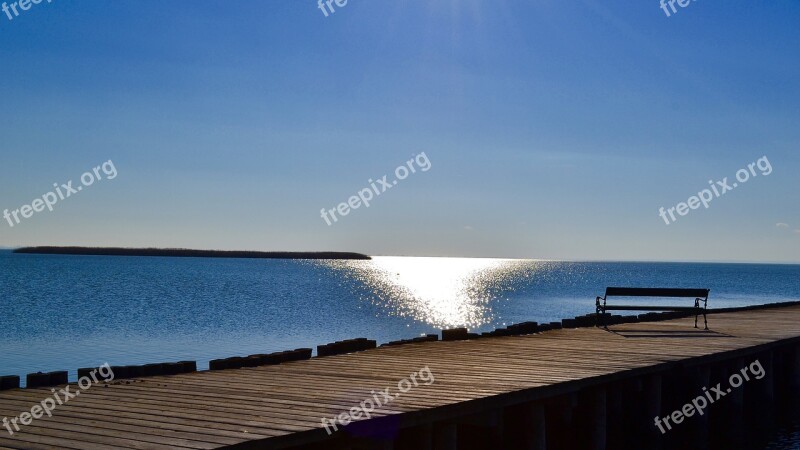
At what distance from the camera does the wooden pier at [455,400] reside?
7918 mm

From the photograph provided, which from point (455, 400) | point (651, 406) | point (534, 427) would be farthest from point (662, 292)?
point (455, 400)

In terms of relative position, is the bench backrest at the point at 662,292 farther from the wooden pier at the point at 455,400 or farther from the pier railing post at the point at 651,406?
the pier railing post at the point at 651,406

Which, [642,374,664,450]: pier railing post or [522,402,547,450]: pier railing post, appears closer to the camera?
[522,402,547,450]: pier railing post

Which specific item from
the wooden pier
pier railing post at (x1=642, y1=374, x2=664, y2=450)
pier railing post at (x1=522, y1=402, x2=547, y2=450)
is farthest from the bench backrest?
pier railing post at (x1=522, y1=402, x2=547, y2=450)

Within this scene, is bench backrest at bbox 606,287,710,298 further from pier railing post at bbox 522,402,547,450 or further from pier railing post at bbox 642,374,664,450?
pier railing post at bbox 522,402,547,450

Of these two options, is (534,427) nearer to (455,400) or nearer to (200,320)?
(455,400)

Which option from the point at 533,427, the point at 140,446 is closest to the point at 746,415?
the point at 533,427

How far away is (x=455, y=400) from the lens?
31.2 feet

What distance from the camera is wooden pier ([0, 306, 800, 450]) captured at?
7.92 meters

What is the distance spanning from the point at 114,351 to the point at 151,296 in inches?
1632

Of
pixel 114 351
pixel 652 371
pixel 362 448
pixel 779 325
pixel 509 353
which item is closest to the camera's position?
pixel 362 448

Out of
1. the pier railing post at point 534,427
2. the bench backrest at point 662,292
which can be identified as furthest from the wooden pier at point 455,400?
the bench backrest at point 662,292

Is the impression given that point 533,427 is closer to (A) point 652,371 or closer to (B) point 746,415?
(A) point 652,371

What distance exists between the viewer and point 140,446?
7.09 metres
